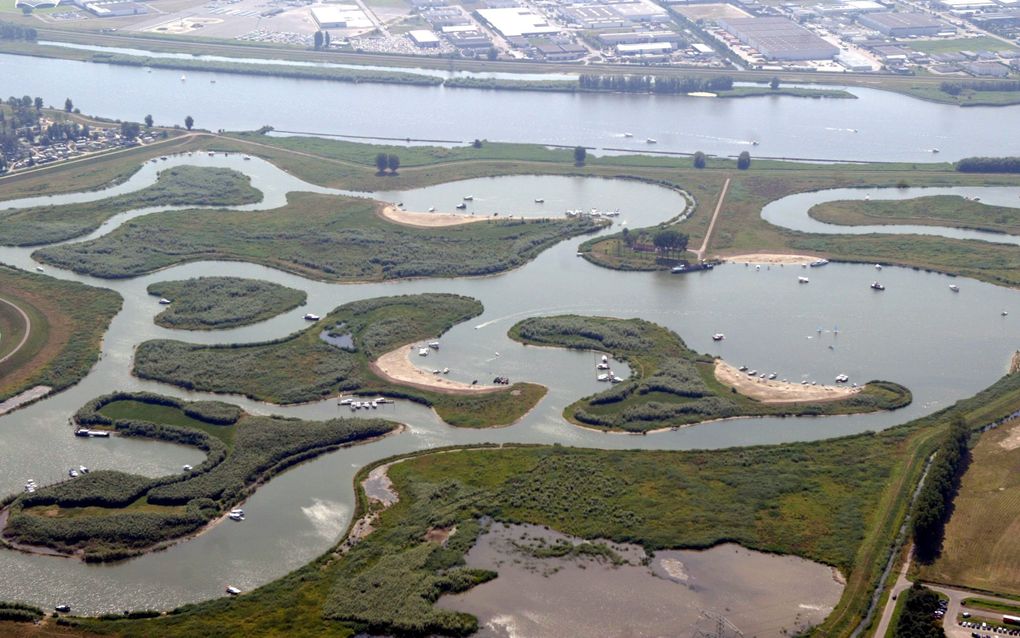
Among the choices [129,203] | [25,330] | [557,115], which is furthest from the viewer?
[557,115]

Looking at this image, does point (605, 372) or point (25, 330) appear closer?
point (605, 372)

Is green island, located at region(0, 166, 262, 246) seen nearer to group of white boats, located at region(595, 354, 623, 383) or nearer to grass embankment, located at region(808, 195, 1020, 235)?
group of white boats, located at region(595, 354, 623, 383)

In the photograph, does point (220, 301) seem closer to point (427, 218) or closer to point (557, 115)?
point (427, 218)

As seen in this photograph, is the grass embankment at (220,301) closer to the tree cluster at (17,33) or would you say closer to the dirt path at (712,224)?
the dirt path at (712,224)

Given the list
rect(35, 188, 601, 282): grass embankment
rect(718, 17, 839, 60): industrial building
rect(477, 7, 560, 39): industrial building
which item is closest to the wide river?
rect(718, 17, 839, 60): industrial building

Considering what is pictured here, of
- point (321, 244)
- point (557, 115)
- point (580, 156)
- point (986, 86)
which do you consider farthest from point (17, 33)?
point (986, 86)

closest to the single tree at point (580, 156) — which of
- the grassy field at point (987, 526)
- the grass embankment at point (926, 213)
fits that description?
the grass embankment at point (926, 213)
